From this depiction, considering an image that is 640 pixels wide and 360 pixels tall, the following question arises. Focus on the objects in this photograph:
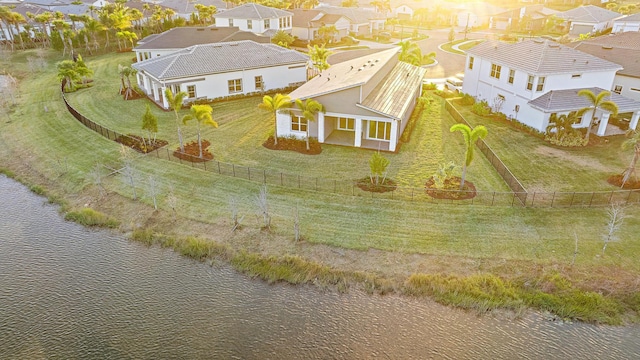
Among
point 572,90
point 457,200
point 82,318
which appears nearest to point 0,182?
point 82,318

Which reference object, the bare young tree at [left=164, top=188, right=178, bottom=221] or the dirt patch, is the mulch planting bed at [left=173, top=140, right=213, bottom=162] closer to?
the bare young tree at [left=164, top=188, right=178, bottom=221]

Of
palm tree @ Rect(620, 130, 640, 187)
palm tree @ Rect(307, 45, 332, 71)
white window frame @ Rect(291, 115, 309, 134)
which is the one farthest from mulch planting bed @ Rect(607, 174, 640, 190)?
palm tree @ Rect(307, 45, 332, 71)

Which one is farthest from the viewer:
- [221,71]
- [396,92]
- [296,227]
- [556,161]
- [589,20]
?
[589,20]

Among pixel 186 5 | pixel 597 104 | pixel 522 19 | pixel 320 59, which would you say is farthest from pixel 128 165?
pixel 522 19

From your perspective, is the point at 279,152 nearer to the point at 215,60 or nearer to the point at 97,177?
the point at 97,177

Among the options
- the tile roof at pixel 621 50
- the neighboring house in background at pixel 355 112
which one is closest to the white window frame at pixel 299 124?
the neighboring house in background at pixel 355 112

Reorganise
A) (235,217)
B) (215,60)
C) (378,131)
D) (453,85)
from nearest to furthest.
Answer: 1. (235,217)
2. (378,131)
3. (215,60)
4. (453,85)
